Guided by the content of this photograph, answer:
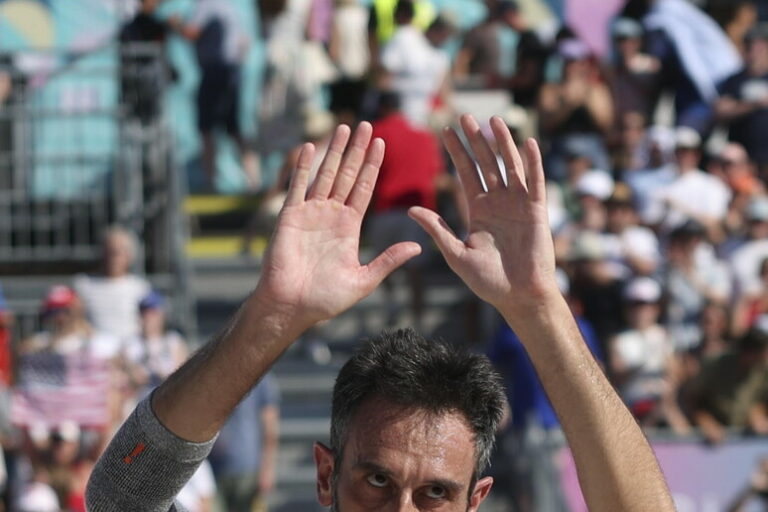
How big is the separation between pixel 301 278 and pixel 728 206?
9.21m

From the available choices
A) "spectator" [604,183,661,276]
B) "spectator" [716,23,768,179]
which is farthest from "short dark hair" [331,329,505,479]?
"spectator" [716,23,768,179]

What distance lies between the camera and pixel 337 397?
9.26 ft

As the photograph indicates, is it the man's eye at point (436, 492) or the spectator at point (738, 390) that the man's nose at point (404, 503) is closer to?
the man's eye at point (436, 492)

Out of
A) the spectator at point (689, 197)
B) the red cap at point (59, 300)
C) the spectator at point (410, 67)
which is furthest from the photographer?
the spectator at point (410, 67)

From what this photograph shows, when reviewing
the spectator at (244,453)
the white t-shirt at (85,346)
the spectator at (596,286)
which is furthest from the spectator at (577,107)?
the white t-shirt at (85,346)

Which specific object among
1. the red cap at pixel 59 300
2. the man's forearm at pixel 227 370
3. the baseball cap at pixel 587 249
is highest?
the man's forearm at pixel 227 370

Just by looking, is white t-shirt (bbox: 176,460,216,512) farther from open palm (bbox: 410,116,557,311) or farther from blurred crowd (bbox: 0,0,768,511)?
open palm (bbox: 410,116,557,311)

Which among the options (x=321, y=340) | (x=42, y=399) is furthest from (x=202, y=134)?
(x=42, y=399)

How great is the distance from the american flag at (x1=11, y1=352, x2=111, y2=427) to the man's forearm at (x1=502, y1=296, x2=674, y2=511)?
648 cm

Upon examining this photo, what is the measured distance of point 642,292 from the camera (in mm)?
9828

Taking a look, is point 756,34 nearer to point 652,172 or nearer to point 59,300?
point 652,172

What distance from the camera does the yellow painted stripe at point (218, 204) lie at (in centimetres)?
1279

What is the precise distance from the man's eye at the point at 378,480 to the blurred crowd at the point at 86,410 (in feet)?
19.0

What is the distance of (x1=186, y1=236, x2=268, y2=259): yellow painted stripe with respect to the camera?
40.0ft
